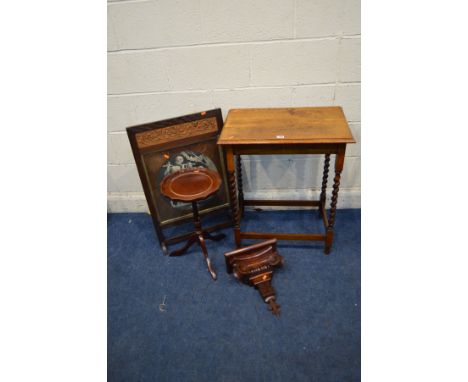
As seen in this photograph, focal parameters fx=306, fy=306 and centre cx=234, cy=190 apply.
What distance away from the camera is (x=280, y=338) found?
1.51 meters

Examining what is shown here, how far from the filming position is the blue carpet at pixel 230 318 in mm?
1414

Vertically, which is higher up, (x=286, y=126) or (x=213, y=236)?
(x=286, y=126)

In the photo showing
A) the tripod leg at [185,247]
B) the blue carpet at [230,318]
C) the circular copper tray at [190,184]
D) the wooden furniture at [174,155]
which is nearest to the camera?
the blue carpet at [230,318]

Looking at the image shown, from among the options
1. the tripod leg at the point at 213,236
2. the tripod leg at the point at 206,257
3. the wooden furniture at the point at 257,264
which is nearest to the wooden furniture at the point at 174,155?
the tripod leg at the point at 213,236

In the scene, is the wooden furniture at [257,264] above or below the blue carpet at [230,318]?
above

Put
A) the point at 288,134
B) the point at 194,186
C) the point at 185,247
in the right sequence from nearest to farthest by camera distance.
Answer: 1. the point at 288,134
2. the point at 194,186
3. the point at 185,247

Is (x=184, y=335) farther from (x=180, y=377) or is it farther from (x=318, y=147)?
(x=318, y=147)

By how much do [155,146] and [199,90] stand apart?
1.46 ft

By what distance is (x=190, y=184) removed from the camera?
1.75 meters

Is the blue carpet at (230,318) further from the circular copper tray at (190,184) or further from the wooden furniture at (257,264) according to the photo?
the circular copper tray at (190,184)

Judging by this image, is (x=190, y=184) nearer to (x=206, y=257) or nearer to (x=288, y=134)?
(x=206, y=257)

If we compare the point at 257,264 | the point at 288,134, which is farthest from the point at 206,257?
the point at 288,134

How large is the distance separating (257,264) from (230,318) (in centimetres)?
33

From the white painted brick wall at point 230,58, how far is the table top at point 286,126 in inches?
6.6
